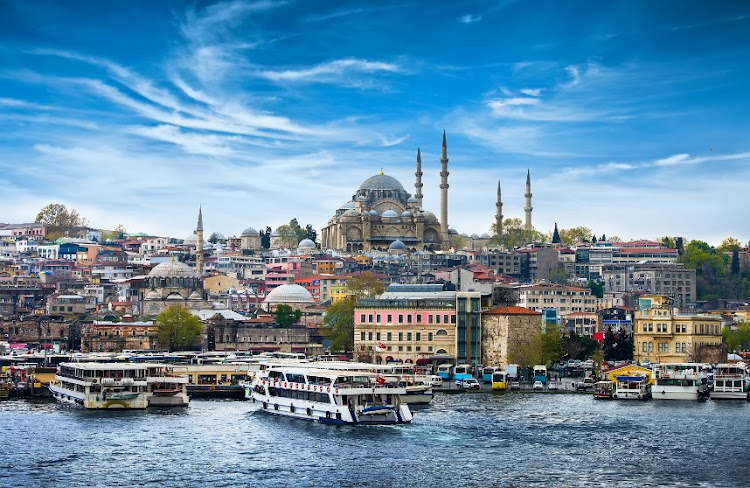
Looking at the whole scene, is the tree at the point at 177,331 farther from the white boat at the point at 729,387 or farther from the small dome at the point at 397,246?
the small dome at the point at 397,246

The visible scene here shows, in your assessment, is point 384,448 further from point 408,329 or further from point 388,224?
→ point 388,224

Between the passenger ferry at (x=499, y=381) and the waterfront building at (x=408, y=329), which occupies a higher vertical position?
the waterfront building at (x=408, y=329)

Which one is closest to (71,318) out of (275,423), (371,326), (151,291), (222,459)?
(151,291)

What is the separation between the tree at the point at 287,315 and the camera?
104625 mm

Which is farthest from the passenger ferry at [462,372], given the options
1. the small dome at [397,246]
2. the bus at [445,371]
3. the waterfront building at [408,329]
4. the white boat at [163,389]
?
the small dome at [397,246]

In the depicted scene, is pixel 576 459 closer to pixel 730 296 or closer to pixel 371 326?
pixel 371 326

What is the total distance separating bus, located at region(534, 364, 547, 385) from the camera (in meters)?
75.5

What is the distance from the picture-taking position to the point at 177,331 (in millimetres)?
94625

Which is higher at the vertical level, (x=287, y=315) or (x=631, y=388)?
(x=287, y=315)

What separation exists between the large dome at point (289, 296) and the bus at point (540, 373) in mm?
42425

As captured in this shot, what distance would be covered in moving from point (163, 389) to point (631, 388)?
2119 centimetres

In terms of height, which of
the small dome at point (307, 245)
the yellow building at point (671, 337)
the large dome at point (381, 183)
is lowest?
the yellow building at point (671, 337)

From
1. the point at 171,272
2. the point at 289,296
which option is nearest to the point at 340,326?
the point at 289,296

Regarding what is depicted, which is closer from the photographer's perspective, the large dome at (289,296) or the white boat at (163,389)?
the white boat at (163,389)
